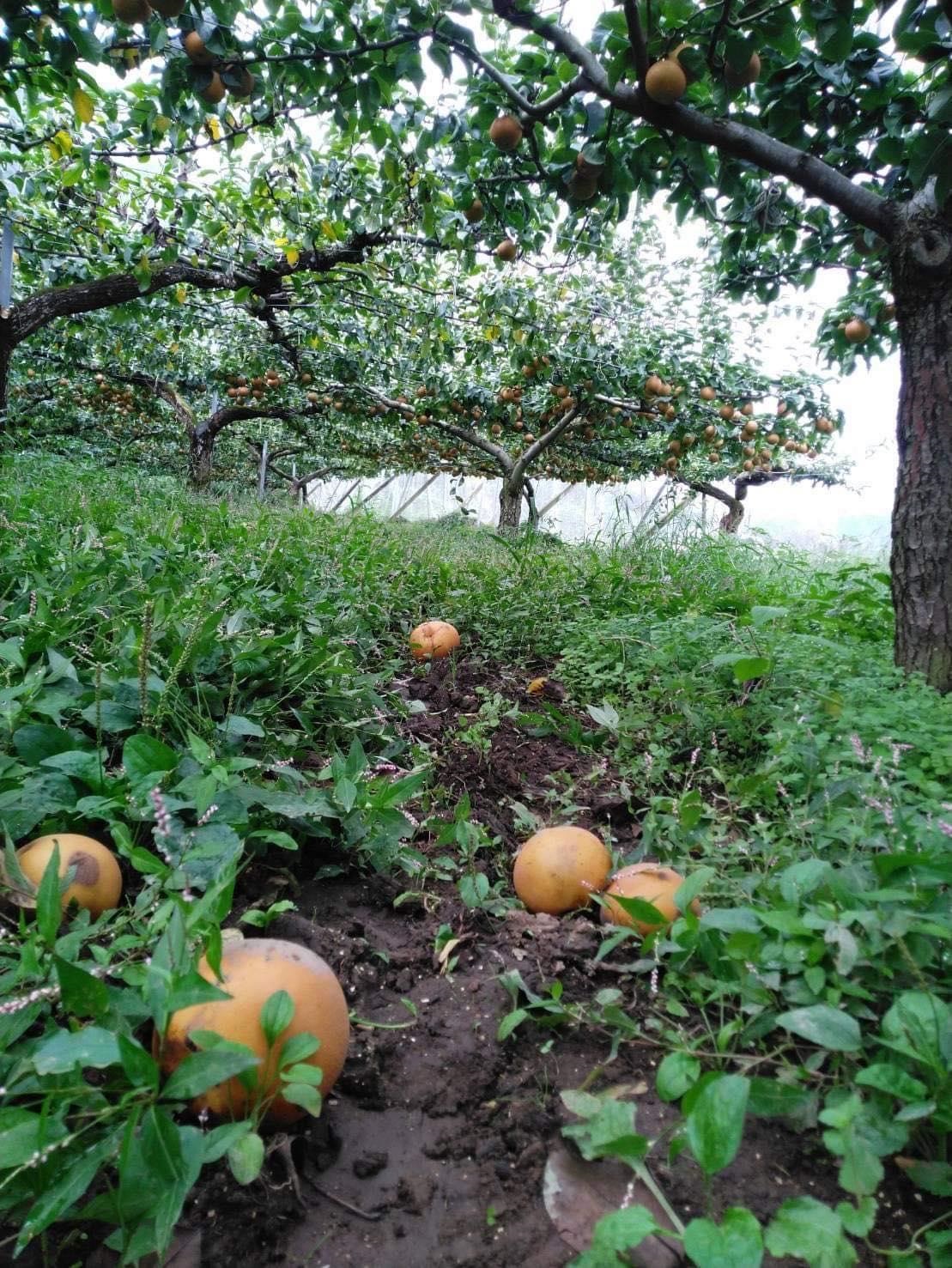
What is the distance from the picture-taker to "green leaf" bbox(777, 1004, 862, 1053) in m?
0.94

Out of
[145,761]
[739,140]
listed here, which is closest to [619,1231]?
[145,761]

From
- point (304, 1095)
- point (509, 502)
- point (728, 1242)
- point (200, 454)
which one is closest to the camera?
point (728, 1242)

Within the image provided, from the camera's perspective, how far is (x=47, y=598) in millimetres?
2256

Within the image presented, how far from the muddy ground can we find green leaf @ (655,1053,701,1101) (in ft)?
0.29

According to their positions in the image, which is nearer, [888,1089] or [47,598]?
[888,1089]

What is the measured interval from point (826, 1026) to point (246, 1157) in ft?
2.49

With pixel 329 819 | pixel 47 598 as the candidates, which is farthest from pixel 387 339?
pixel 329 819

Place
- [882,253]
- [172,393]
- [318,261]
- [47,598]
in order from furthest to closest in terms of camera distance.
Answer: [172,393] < [318,261] < [882,253] < [47,598]

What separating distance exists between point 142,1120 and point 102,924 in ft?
1.43

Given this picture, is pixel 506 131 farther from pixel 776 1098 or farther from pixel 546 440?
pixel 546 440

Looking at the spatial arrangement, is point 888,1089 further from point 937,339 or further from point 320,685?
point 937,339

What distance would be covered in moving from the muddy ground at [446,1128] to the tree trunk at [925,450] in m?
1.75

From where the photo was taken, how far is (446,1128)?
1033 millimetres

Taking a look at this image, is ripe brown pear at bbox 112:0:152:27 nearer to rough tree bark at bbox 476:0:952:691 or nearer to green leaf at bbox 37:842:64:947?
rough tree bark at bbox 476:0:952:691
